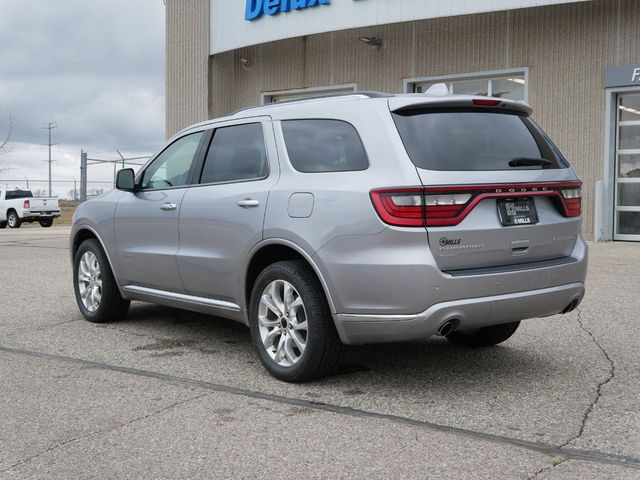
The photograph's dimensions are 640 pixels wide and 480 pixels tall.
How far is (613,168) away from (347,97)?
42.4 feet

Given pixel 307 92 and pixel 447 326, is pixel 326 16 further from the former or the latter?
pixel 447 326

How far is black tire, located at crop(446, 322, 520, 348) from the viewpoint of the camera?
5.77m

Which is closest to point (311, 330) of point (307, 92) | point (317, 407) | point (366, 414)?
point (317, 407)

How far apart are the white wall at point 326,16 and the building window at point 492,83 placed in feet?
5.63

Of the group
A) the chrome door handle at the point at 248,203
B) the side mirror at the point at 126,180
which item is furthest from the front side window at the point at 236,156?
the side mirror at the point at 126,180

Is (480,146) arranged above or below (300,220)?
above

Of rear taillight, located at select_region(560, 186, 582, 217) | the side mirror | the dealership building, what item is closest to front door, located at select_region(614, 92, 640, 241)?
the dealership building

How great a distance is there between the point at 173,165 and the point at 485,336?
9.19 ft

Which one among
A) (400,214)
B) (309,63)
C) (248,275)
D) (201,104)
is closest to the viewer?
(400,214)

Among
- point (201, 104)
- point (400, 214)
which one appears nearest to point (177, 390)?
point (400, 214)

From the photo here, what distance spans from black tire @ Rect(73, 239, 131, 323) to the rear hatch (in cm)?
342

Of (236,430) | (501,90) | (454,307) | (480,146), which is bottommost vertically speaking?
(236,430)

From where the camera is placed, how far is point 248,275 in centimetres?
533

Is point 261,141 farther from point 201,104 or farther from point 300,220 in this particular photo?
point 201,104
